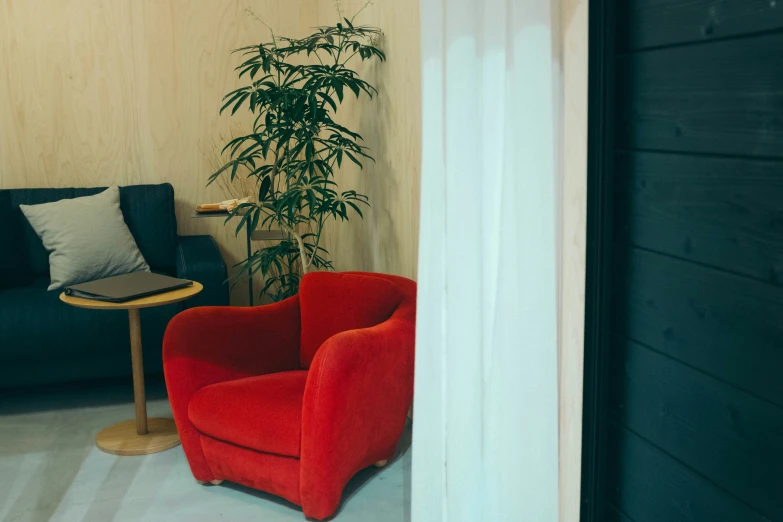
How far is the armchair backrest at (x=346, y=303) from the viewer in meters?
2.75

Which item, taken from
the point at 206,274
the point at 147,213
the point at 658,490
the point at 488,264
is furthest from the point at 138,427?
the point at 658,490

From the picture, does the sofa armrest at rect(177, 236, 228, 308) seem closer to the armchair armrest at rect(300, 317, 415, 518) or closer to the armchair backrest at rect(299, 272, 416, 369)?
the armchair backrest at rect(299, 272, 416, 369)

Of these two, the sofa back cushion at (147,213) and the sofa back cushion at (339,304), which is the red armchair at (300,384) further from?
the sofa back cushion at (147,213)

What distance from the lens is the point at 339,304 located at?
9.29ft

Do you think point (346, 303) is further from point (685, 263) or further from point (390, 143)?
point (685, 263)

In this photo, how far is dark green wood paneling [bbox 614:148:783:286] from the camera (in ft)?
4.05

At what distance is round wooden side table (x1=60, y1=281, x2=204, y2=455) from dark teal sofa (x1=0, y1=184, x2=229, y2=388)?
1.07 feet

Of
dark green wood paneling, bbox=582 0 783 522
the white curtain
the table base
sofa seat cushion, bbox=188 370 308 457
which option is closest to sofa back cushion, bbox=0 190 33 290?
the table base

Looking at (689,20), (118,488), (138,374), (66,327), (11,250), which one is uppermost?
(689,20)

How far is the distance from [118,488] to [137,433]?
43 centimetres

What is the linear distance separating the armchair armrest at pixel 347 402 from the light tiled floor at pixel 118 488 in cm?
15

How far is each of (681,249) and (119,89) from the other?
3445 mm

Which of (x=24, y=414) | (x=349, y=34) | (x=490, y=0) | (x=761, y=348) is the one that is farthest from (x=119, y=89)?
(x=761, y=348)

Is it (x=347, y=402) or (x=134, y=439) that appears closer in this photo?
(x=347, y=402)
